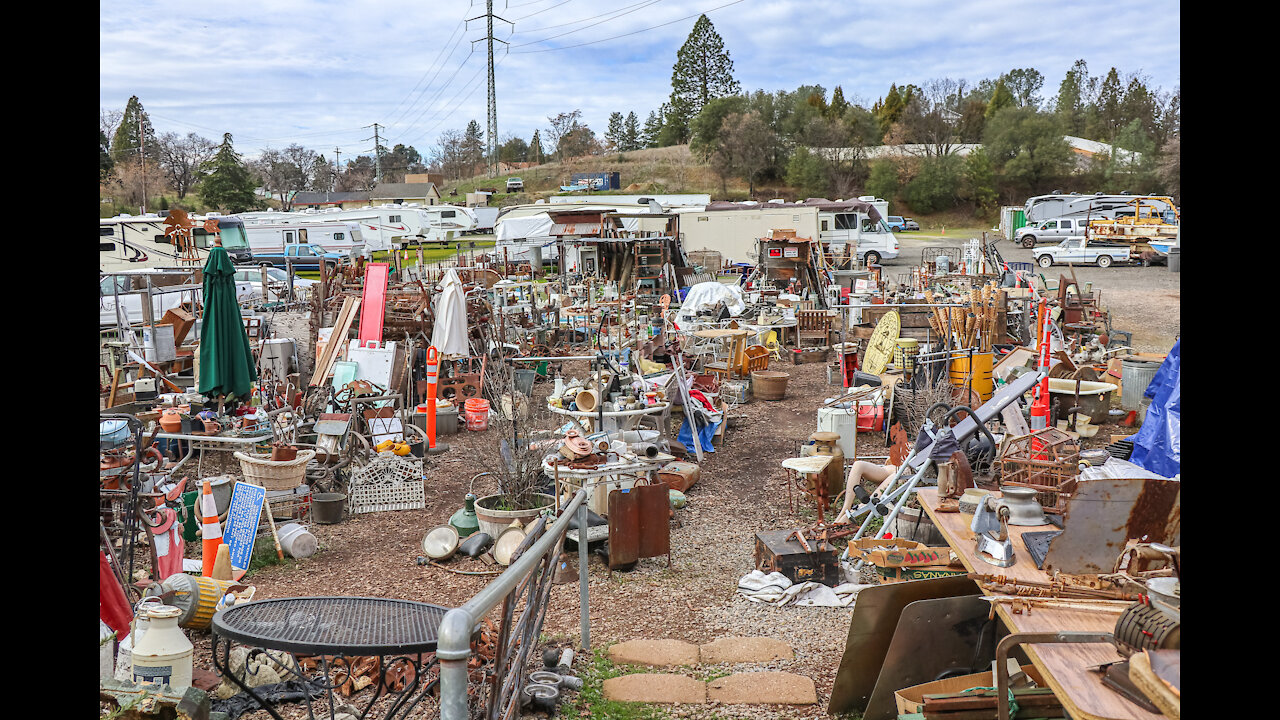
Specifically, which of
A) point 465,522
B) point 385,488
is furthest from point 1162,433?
point 385,488

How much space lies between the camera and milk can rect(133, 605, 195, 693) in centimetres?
442

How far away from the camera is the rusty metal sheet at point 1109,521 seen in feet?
12.6

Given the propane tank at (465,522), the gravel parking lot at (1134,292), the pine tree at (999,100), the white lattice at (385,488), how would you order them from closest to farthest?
1. the propane tank at (465,522)
2. the white lattice at (385,488)
3. the gravel parking lot at (1134,292)
4. the pine tree at (999,100)

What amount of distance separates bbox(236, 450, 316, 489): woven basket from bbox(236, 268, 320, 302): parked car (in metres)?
12.4

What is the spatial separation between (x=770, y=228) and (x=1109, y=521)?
28.4m

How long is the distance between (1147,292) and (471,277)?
58.0 feet

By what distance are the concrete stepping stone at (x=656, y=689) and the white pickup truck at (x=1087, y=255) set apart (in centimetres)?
2879

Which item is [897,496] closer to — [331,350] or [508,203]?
[331,350]

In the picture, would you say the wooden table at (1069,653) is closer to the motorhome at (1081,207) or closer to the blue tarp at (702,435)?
the blue tarp at (702,435)

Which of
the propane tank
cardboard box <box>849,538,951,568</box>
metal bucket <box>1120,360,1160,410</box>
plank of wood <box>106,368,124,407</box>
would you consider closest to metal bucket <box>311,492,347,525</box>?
the propane tank

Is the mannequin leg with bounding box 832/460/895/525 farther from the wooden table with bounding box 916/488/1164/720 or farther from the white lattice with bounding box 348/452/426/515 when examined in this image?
the white lattice with bounding box 348/452/426/515

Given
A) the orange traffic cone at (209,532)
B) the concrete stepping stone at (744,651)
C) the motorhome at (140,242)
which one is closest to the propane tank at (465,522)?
the orange traffic cone at (209,532)

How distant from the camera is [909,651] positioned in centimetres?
438
